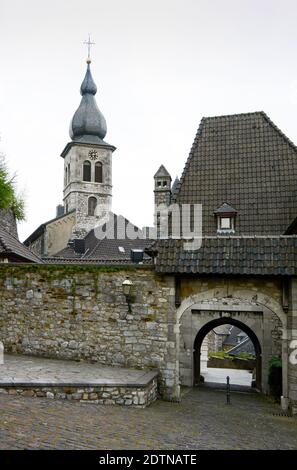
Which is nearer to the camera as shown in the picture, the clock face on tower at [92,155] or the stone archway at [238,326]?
the stone archway at [238,326]

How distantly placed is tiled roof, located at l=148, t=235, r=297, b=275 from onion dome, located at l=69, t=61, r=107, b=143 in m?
38.3

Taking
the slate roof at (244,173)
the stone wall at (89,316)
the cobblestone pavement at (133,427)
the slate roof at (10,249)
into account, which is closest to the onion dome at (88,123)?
the slate roof at (244,173)

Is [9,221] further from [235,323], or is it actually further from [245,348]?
[245,348]

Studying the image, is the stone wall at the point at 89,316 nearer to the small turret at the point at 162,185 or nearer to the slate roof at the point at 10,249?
the slate roof at the point at 10,249

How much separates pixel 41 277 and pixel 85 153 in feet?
120

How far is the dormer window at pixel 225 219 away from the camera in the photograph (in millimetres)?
15984

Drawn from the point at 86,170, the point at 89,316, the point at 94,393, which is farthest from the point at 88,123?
the point at 94,393

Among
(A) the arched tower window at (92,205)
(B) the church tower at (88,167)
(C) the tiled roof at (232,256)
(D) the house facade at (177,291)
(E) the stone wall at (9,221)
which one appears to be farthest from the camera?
(A) the arched tower window at (92,205)

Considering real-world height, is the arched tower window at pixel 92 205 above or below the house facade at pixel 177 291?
above

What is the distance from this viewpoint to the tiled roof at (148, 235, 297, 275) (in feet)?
33.1

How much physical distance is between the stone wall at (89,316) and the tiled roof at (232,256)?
1.87 feet

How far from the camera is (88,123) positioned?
4756 cm
